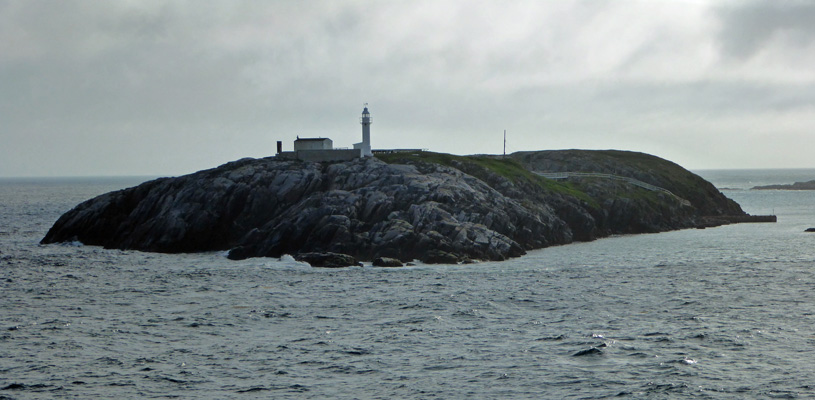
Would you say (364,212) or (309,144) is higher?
(309,144)

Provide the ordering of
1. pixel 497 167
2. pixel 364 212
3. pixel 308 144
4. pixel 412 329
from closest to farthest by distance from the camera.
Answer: pixel 412 329, pixel 364 212, pixel 308 144, pixel 497 167

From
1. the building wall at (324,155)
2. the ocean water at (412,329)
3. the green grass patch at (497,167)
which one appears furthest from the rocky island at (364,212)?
the ocean water at (412,329)

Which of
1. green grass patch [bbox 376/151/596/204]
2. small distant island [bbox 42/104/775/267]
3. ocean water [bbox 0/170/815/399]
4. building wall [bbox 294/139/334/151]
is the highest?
building wall [bbox 294/139/334/151]

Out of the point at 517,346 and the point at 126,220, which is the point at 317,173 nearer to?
the point at 126,220

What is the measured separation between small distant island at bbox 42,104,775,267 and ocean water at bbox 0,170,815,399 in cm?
497

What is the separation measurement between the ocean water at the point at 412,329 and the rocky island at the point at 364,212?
16.3ft

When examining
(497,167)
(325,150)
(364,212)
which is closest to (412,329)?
(364,212)

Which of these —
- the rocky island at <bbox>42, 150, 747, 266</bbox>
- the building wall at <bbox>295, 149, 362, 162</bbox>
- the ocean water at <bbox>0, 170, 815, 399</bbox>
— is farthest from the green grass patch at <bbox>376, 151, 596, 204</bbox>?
the ocean water at <bbox>0, 170, 815, 399</bbox>

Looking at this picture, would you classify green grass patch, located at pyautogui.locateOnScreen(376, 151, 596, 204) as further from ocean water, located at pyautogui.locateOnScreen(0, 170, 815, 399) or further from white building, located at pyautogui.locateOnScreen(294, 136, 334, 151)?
ocean water, located at pyautogui.locateOnScreen(0, 170, 815, 399)

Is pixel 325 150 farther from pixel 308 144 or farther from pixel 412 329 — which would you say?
pixel 412 329

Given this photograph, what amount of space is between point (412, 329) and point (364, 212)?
3314 centimetres

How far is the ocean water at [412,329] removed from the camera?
3275 cm

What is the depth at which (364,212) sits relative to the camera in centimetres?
7488

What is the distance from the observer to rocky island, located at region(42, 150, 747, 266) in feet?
234
